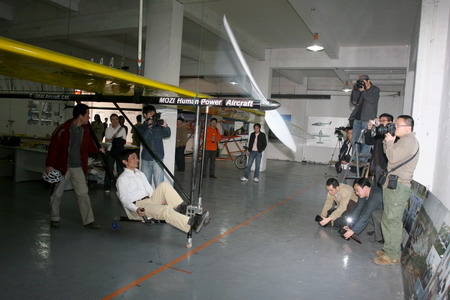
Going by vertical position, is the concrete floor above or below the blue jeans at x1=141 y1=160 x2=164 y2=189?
below

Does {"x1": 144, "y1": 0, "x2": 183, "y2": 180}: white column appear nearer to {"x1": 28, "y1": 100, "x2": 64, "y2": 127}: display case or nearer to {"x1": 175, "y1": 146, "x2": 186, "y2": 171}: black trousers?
{"x1": 175, "y1": 146, "x2": 186, "y2": 171}: black trousers

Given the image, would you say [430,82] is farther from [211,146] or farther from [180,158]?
[180,158]

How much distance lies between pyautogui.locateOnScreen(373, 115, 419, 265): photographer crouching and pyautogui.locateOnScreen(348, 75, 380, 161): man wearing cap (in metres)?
1.51

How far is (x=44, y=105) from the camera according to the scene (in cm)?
1155

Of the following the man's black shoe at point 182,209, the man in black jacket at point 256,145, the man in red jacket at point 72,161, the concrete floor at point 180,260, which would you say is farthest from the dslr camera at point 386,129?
the man in black jacket at point 256,145

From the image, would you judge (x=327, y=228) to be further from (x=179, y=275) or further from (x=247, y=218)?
(x=179, y=275)

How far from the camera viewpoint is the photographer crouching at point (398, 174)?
133 inches

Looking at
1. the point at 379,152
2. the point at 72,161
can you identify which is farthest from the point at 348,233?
the point at 72,161

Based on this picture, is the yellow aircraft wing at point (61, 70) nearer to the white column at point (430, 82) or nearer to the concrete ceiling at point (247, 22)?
the white column at point (430, 82)

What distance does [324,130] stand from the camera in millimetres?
16156

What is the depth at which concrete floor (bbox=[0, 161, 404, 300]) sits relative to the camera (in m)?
2.74

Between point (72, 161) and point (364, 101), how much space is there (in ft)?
14.0

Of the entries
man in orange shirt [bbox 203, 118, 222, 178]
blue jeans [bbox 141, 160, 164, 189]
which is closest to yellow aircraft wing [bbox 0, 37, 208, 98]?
blue jeans [bbox 141, 160, 164, 189]

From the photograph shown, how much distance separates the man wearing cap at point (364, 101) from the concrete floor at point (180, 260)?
1721 millimetres
